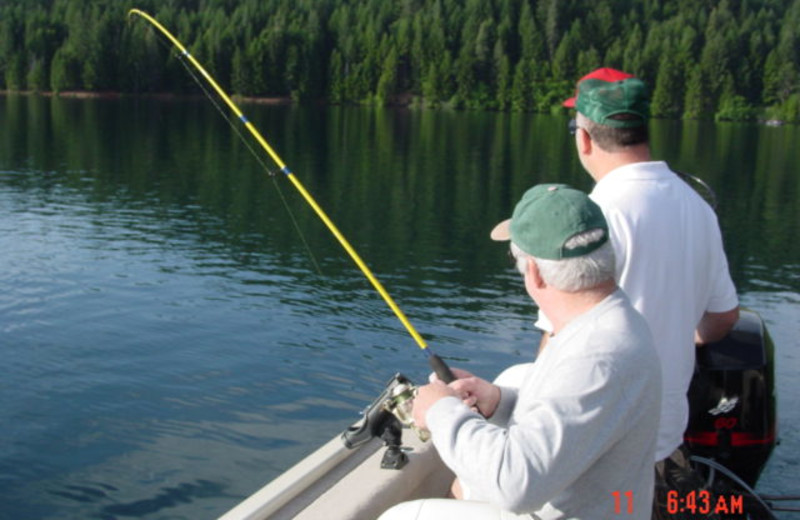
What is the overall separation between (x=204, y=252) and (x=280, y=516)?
1135 cm

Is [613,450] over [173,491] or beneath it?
over

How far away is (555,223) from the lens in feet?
6.73

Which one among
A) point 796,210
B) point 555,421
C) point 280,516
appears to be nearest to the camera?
point 555,421

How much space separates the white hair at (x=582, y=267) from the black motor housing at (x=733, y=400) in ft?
5.02

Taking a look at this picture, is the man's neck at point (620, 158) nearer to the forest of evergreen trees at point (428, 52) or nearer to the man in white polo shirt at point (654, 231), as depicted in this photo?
the man in white polo shirt at point (654, 231)

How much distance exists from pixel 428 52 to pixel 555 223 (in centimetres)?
9069

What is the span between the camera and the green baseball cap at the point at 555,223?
6.66 ft

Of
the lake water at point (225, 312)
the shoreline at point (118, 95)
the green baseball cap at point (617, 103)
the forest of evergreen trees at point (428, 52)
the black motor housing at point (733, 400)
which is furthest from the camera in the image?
the forest of evergreen trees at point (428, 52)

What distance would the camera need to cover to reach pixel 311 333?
10.1 meters

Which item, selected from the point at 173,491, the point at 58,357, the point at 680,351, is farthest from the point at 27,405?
the point at 680,351

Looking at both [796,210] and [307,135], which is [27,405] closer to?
[796,210]
